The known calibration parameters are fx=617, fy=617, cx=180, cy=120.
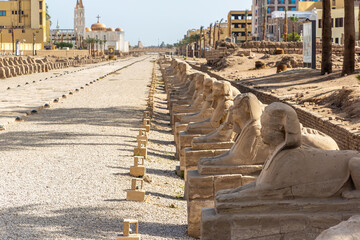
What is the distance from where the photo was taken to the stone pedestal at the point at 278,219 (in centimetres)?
480

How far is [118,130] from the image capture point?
1508cm

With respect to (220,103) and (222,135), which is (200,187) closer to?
(222,135)

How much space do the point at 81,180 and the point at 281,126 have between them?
4778mm

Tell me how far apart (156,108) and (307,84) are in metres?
5.14

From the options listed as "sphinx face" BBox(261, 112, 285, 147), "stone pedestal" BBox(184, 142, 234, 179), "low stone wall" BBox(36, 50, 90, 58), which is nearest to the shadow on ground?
"stone pedestal" BBox(184, 142, 234, 179)

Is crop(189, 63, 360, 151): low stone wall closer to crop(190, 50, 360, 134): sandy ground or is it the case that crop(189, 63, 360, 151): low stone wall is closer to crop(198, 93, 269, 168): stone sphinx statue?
crop(190, 50, 360, 134): sandy ground

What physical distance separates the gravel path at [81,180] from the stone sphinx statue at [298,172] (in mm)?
1889

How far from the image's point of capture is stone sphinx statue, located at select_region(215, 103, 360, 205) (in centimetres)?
492

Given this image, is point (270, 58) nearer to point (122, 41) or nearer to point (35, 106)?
point (35, 106)

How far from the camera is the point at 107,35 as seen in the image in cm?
15900

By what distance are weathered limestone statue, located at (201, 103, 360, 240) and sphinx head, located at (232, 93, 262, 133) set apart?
5.03ft

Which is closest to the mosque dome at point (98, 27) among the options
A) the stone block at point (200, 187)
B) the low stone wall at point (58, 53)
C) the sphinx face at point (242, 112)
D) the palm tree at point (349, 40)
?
the low stone wall at point (58, 53)

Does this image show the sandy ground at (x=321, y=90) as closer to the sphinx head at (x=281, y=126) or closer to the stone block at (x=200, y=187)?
the stone block at (x=200, y=187)

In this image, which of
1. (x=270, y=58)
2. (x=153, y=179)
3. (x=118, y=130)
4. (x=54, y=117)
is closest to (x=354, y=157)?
(x=153, y=179)
